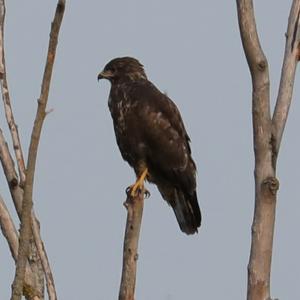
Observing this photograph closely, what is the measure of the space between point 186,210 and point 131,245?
353 centimetres

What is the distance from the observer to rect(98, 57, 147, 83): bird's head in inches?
354

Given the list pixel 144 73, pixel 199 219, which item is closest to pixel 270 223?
pixel 199 219

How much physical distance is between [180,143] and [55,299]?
4.08 m

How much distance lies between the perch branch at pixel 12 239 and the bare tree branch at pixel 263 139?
1307 mm

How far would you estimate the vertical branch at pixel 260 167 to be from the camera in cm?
405

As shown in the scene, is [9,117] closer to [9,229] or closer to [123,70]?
[9,229]

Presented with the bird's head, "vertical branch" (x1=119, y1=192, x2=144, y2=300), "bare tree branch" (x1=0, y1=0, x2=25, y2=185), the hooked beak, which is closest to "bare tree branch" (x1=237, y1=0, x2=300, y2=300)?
"vertical branch" (x1=119, y1=192, x2=144, y2=300)

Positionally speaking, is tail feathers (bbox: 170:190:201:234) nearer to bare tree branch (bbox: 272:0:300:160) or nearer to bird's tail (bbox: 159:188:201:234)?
bird's tail (bbox: 159:188:201:234)

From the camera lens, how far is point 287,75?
470cm

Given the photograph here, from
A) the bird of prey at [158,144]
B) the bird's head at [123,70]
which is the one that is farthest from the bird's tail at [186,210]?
the bird's head at [123,70]

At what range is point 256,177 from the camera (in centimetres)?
428

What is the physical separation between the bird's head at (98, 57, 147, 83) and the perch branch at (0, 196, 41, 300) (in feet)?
12.8

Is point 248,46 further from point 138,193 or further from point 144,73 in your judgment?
point 144,73

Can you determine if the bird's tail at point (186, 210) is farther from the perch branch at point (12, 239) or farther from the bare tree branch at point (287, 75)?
the bare tree branch at point (287, 75)
